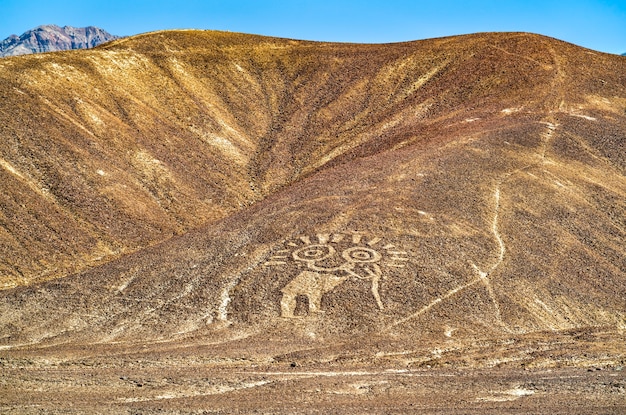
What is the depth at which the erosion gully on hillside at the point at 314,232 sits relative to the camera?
23.5 m

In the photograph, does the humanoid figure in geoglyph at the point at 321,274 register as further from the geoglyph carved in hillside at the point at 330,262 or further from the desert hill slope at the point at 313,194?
the desert hill slope at the point at 313,194

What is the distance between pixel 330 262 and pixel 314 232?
3.47 m

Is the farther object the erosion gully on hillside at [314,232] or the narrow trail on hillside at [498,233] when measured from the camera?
the narrow trail on hillside at [498,233]

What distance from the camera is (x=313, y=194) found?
44.9 meters

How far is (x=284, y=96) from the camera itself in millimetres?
69188

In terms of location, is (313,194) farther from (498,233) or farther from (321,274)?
(498,233)

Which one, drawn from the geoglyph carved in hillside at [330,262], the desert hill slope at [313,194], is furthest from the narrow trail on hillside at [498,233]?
the geoglyph carved in hillside at [330,262]

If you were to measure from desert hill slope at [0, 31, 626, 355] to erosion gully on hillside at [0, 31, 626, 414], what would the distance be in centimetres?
18

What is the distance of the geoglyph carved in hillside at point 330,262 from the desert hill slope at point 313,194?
0.12 meters

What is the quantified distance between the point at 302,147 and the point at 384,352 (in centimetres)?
3423

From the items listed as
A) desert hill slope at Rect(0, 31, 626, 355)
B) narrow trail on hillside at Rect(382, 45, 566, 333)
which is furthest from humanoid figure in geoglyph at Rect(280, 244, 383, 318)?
narrow trail on hillside at Rect(382, 45, 566, 333)

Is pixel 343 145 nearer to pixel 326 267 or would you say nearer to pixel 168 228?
pixel 168 228

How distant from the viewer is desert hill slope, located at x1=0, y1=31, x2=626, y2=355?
32.8 metres

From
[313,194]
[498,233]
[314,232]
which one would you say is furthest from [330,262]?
[498,233]
